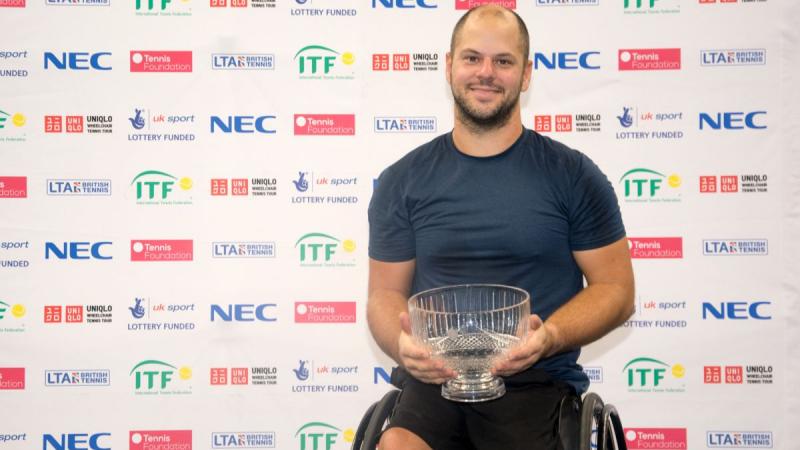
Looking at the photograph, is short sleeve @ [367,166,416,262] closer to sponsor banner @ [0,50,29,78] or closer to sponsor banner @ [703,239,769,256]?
sponsor banner @ [703,239,769,256]

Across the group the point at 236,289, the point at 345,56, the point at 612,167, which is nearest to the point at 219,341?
the point at 236,289

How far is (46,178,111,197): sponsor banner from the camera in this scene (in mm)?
3473

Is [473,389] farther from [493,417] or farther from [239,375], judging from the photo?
[239,375]

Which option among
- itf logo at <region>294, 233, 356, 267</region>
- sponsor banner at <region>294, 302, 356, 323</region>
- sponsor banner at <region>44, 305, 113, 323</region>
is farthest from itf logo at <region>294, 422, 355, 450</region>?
sponsor banner at <region>44, 305, 113, 323</region>

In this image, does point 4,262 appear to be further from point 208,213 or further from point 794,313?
point 794,313

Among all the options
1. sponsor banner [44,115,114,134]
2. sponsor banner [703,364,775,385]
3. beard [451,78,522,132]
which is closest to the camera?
beard [451,78,522,132]

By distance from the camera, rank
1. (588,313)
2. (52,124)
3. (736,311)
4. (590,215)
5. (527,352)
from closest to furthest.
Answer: (527,352) → (588,313) → (590,215) → (736,311) → (52,124)

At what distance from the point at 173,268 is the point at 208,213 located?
292 millimetres

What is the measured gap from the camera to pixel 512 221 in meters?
2.17

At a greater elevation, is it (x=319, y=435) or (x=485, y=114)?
(x=485, y=114)

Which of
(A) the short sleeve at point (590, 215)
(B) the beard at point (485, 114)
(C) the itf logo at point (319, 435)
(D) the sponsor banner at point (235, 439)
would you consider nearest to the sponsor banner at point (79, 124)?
(D) the sponsor banner at point (235, 439)

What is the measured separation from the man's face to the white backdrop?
1175 mm

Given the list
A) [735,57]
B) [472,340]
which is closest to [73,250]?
[472,340]

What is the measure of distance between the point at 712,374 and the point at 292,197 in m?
2.03
